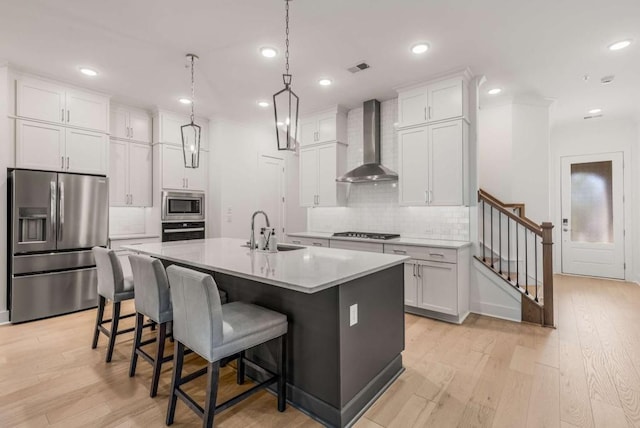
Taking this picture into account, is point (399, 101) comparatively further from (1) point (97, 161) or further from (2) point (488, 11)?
(1) point (97, 161)

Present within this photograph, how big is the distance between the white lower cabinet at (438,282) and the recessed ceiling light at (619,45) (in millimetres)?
2461

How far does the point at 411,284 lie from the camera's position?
3900 millimetres

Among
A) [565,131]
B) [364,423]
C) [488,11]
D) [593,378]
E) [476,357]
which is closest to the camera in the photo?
[364,423]

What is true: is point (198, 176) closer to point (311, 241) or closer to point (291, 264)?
point (311, 241)

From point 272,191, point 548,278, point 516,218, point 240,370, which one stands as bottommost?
Result: point 240,370

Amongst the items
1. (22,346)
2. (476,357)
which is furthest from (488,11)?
(22,346)

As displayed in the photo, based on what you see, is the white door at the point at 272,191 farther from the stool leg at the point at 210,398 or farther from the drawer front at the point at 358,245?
the stool leg at the point at 210,398

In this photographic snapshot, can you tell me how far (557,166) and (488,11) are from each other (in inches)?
195

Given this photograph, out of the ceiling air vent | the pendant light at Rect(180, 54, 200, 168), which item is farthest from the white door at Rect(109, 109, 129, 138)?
the ceiling air vent

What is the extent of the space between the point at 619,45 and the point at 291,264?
3839mm

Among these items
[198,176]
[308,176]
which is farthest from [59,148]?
[308,176]

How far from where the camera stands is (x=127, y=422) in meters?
1.99

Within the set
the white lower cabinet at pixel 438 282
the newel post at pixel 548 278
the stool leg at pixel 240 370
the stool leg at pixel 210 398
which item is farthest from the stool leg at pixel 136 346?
the newel post at pixel 548 278

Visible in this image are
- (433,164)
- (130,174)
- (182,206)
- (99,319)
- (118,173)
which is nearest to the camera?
Result: (99,319)
